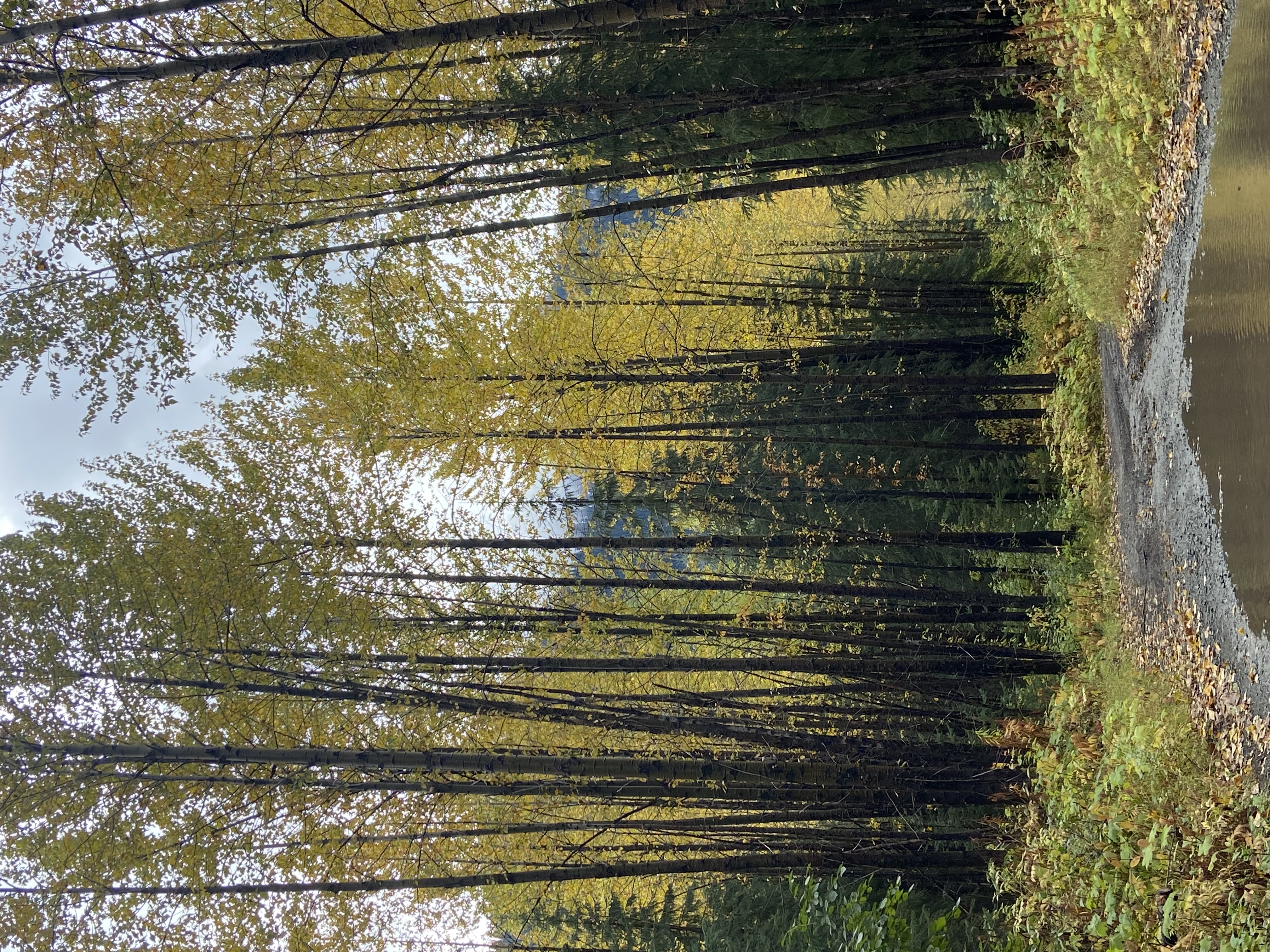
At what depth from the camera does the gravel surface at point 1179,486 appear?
5.55 meters

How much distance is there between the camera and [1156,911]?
5070mm

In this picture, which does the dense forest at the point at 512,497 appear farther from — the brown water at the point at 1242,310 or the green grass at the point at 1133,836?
the brown water at the point at 1242,310

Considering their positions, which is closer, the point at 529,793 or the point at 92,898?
the point at 92,898

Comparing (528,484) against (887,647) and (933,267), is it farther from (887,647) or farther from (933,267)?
(933,267)

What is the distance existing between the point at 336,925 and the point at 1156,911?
556 cm

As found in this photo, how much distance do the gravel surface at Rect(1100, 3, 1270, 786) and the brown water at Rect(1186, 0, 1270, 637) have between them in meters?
0.15

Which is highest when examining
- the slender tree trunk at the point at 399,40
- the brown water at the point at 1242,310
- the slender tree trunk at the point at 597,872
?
the slender tree trunk at the point at 399,40

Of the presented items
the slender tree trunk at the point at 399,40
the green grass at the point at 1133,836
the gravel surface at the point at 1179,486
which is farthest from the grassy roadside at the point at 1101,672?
the slender tree trunk at the point at 399,40

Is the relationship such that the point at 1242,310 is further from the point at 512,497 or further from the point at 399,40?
the point at 512,497

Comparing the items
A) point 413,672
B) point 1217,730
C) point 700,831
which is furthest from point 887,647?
point 413,672

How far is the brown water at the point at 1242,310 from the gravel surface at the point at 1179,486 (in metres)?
0.15

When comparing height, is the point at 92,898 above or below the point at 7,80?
below

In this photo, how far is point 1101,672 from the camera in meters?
8.34

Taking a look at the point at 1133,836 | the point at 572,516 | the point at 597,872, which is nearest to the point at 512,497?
the point at 572,516
